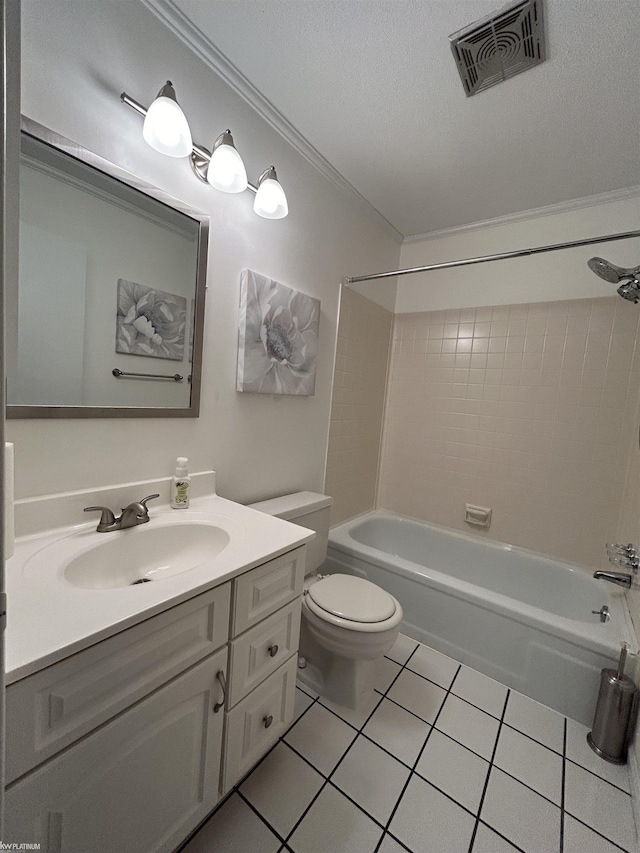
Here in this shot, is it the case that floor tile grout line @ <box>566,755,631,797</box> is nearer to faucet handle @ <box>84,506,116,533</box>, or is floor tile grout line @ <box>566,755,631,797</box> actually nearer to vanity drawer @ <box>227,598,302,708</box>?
vanity drawer @ <box>227,598,302,708</box>

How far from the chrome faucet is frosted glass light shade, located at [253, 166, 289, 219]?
45.1 inches

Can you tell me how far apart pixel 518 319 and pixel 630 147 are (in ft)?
2.68

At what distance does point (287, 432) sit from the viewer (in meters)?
1.72

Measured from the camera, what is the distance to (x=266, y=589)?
3.14 feet

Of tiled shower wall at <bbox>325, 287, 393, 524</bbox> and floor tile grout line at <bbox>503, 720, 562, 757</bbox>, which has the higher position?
tiled shower wall at <bbox>325, 287, 393, 524</bbox>

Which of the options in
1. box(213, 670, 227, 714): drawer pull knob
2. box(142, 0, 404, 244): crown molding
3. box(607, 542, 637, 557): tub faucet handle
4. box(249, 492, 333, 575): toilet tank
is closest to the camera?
box(213, 670, 227, 714): drawer pull knob

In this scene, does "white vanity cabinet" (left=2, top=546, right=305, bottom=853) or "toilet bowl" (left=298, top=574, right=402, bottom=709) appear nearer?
"white vanity cabinet" (left=2, top=546, right=305, bottom=853)

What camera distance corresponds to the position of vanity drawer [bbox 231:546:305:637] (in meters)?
0.88

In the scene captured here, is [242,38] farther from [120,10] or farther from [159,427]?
[159,427]

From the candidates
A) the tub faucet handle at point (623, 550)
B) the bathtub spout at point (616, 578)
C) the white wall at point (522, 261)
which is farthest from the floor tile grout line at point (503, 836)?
the white wall at point (522, 261)

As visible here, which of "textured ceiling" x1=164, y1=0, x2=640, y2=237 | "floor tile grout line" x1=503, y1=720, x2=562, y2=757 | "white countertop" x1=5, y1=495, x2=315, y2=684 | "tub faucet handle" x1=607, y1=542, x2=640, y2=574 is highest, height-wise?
"textured ceiling" x1=164, y1=0, x2=640, y2=237

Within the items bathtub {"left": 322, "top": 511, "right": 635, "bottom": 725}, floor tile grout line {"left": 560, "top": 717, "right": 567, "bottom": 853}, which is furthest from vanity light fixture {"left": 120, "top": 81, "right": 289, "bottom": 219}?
floor tile grout line {"left": 560, "top": 717, "right": 567, "bottom": 853}

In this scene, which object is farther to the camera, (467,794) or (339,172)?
(339,172)

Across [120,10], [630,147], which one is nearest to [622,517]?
[630,147]
